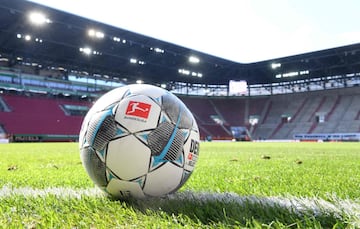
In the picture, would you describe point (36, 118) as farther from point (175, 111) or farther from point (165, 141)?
point (165, 141)

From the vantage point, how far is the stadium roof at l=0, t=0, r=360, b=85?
2409 cm

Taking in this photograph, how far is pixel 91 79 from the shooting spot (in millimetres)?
38531

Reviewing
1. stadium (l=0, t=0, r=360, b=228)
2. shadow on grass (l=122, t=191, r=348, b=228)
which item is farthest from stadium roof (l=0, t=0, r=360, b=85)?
shadow on grass (l=122, t=191, r=348, b=228)

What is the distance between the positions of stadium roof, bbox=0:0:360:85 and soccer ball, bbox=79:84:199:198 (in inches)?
894

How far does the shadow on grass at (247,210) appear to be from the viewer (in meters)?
1.38

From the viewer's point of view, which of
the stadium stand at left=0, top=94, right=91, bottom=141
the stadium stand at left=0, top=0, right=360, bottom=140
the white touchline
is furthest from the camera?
the stadium stand at left=0, top=94, right=91, bottom=141

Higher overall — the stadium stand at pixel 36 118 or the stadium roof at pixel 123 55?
the stadium roof at pixel 123 55

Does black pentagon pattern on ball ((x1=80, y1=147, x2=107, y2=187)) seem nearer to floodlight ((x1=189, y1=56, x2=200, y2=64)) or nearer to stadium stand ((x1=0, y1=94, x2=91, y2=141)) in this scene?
stadium stand ((x1=0, y1=94, x2=91, y2=141))

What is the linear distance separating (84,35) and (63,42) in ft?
8.68

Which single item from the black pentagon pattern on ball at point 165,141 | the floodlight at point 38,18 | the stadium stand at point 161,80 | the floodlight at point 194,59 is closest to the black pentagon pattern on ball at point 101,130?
the black pentagon pattern on ball at point 165,141

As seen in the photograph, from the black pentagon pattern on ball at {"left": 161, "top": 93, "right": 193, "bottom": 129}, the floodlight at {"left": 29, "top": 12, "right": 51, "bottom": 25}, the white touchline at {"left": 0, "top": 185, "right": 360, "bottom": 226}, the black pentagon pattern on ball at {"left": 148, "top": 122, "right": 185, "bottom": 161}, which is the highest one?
the floodlight at {"left": 29, "top": 12, "right": 51, "bottom": 25}

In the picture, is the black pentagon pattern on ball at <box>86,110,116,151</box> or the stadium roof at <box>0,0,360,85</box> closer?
the black pentagon pattern on ball at <box>86,110,116,151</box>

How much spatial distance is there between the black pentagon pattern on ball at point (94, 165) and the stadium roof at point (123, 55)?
2270cm

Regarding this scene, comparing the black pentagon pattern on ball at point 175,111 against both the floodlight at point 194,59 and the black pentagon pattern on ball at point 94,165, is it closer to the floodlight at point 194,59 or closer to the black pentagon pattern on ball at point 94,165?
the black pentagon pattern on ball at point 94,165
